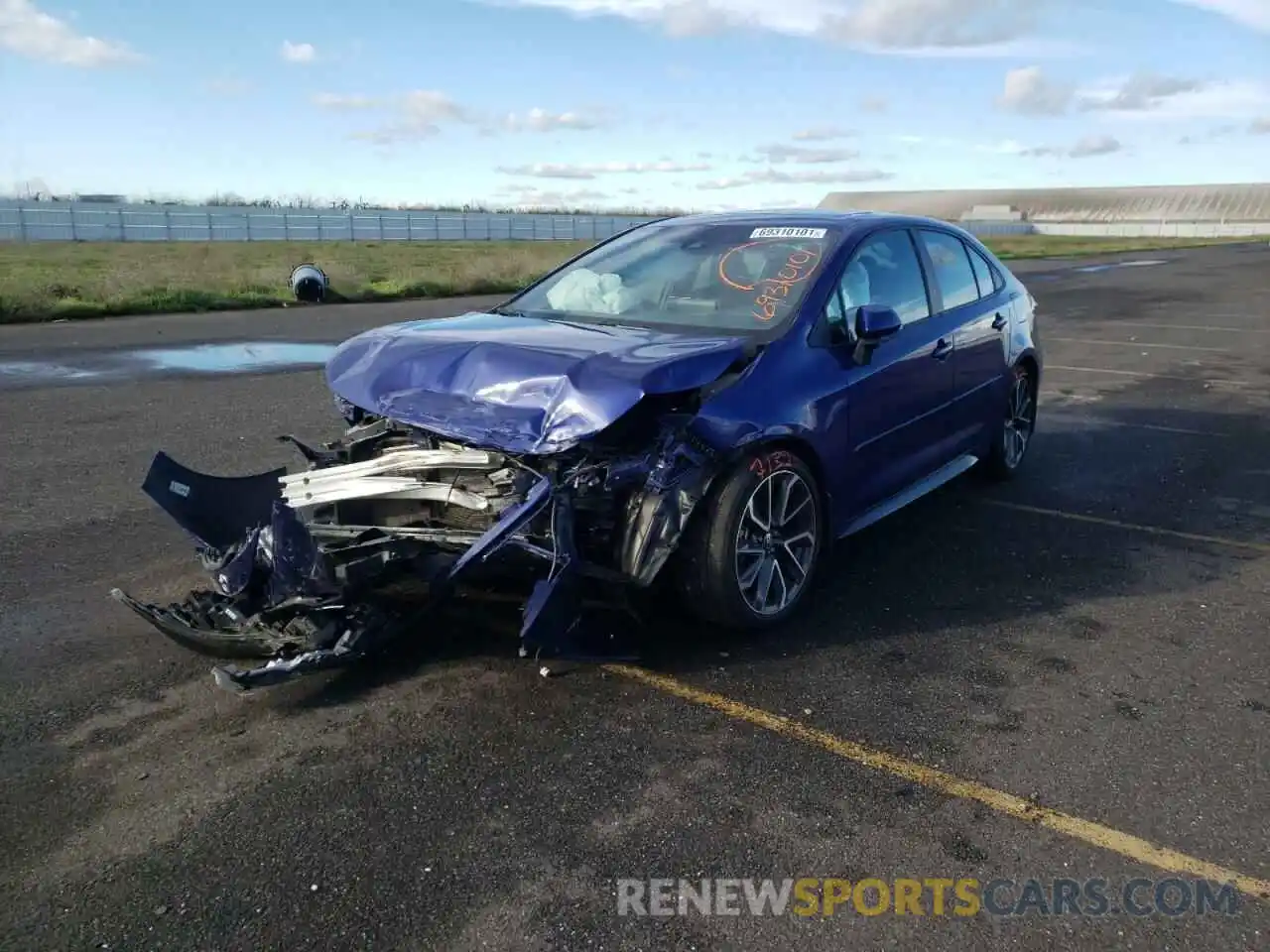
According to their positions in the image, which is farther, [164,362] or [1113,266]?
[1113,266]

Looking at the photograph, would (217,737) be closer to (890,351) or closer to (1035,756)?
(1035,756)

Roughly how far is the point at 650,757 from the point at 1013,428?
4485 millimetres

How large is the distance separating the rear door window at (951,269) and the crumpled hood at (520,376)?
1.94 meters

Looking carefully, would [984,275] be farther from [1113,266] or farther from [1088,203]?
[1088,203]

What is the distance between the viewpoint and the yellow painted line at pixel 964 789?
2.80 m

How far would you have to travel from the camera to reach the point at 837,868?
278 cm

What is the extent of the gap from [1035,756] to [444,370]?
8.52ft

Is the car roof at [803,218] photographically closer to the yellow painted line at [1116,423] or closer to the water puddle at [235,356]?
the yellow painted line at [1116,423]

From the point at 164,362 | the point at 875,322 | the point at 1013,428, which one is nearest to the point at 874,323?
the point at 875,322

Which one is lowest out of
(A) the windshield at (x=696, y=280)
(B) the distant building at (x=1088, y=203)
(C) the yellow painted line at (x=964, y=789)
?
(C) the yellow painted line at (x=964, y=789)

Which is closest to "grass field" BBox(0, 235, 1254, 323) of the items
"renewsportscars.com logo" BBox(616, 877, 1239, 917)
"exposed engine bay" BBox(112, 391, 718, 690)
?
"exposed engine bay" BBox(112, 391, 718, 690)

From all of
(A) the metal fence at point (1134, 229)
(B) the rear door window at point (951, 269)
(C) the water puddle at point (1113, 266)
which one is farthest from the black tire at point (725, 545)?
(A) the metal fence at point (1134, 229)

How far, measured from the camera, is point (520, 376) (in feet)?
12.8

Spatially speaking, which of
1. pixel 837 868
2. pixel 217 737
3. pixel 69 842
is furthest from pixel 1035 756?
pixel 69 842
